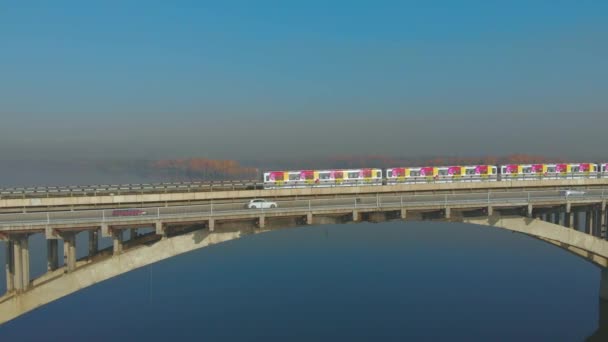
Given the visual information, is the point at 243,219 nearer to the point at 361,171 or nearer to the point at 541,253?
the point at 361,171

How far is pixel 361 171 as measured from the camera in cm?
4391

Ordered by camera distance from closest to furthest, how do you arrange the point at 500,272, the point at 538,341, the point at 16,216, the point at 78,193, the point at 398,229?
1. the point at 16,216
2. the point at 78,193
3. the point at 538,341
4. the point at 500,272
5. the point at 398,229

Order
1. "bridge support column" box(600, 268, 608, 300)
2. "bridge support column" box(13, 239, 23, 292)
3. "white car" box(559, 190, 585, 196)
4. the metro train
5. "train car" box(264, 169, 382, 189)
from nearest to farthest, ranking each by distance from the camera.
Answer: "bridge support column" box(13, 239, 23, 292)
"white car" box(559, 190, 585, 196)
"bridge support column" box(600, 268, 608, 300)
"train car" box(264, 169, 382, 189)
the metro train

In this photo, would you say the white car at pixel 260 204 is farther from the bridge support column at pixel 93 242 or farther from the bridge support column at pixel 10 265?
the bridge support column at pixel 10 265

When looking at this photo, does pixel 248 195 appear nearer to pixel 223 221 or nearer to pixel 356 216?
pixel 223 221

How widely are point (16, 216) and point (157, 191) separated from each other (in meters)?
9.87

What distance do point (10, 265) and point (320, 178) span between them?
25742mm

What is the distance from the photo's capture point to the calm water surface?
36.4 m

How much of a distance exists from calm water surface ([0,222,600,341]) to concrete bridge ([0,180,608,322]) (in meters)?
8.65

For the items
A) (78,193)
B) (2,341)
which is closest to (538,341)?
(78,193)

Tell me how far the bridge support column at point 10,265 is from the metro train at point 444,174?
22.1 metres

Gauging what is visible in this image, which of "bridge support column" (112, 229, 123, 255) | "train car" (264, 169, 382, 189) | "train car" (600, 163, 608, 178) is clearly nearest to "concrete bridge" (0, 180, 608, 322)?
"bridge support column" (112, 229, 123, 255)

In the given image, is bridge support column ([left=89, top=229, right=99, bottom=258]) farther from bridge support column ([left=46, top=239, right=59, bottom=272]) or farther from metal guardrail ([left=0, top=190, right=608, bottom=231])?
bridge support column ([left=46, top=239, right=59, bottom=272])

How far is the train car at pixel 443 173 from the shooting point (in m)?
46.0
